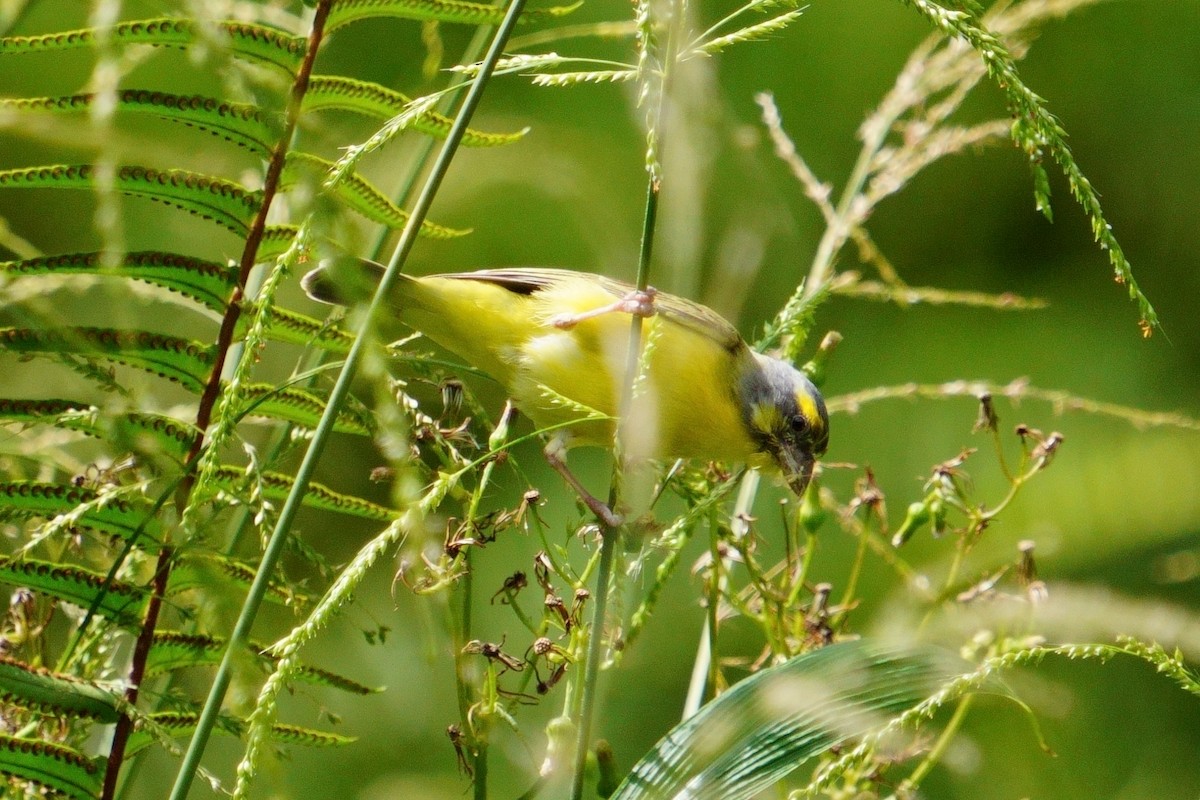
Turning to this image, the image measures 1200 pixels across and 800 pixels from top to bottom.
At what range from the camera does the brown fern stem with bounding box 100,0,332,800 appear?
1231 millimetres

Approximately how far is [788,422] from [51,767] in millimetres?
2011

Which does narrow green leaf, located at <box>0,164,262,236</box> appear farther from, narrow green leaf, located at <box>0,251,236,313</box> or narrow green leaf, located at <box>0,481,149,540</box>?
narrow green leaf, located at <box>0,481,149,540</box>

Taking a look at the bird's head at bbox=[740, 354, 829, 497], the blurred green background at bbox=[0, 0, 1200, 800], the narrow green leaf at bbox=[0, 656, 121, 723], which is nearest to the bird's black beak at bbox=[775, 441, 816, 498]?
the bird's head at bbox=[740, 354, 829, 497]

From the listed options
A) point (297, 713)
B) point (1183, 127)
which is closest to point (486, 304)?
point (297, 713)

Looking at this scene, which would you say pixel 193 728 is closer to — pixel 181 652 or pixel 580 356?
pixel 181 652

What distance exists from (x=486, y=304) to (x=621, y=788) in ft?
6.45

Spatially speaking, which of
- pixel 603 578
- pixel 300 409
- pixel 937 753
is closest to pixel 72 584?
pixel 300 409

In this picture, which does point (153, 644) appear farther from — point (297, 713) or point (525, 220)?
point (525, 220)

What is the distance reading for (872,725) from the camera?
1020mm

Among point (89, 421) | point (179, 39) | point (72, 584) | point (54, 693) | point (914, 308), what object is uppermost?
point (914, 308)

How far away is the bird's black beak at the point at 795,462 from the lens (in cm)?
274

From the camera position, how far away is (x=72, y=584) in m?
1.29

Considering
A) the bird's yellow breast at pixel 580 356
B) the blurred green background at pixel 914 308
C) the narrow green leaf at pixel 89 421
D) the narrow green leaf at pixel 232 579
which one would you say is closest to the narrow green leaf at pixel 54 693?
the narrow green leaf at pixel 232 579

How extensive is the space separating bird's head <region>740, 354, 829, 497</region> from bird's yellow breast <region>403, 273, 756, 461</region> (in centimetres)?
4
